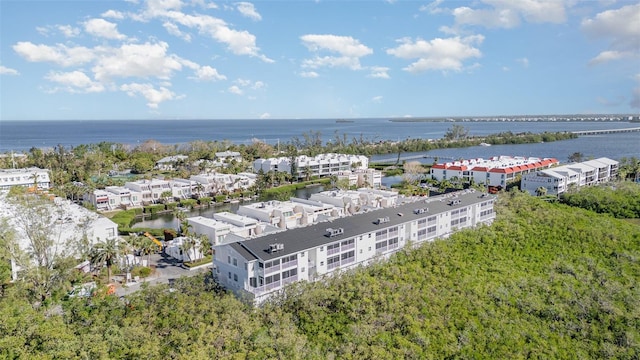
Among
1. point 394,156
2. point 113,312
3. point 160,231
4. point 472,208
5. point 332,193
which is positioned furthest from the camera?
point 394,156

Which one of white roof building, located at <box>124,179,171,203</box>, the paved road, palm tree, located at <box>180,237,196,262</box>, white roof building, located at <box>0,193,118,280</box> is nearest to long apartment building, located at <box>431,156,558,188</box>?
white roof building, located at <box>124,179,171,203</box>

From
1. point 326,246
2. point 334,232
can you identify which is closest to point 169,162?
point 334,232

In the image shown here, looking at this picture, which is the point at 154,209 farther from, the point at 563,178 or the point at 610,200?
the point at 563,178

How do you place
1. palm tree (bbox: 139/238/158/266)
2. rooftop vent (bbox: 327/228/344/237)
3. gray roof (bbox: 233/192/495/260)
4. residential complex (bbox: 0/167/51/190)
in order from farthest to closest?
residential complex (bbox: 0/167/51/190), palm tree (bbox: 139/238/158/266), rooftop vent (bbox: 327/228/344/237), gray roof (bbox: 233/192/495/260)

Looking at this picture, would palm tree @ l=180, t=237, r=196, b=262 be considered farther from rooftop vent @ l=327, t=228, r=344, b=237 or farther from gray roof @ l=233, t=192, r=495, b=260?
rooftop vent @ l=327, t=228, r=344, b=237

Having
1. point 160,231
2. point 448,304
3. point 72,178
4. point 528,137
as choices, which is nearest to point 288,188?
point 160,231

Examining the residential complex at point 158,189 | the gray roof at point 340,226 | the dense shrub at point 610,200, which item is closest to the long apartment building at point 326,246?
the gray roof at point 340,226

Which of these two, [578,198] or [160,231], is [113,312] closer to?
[160,231]
